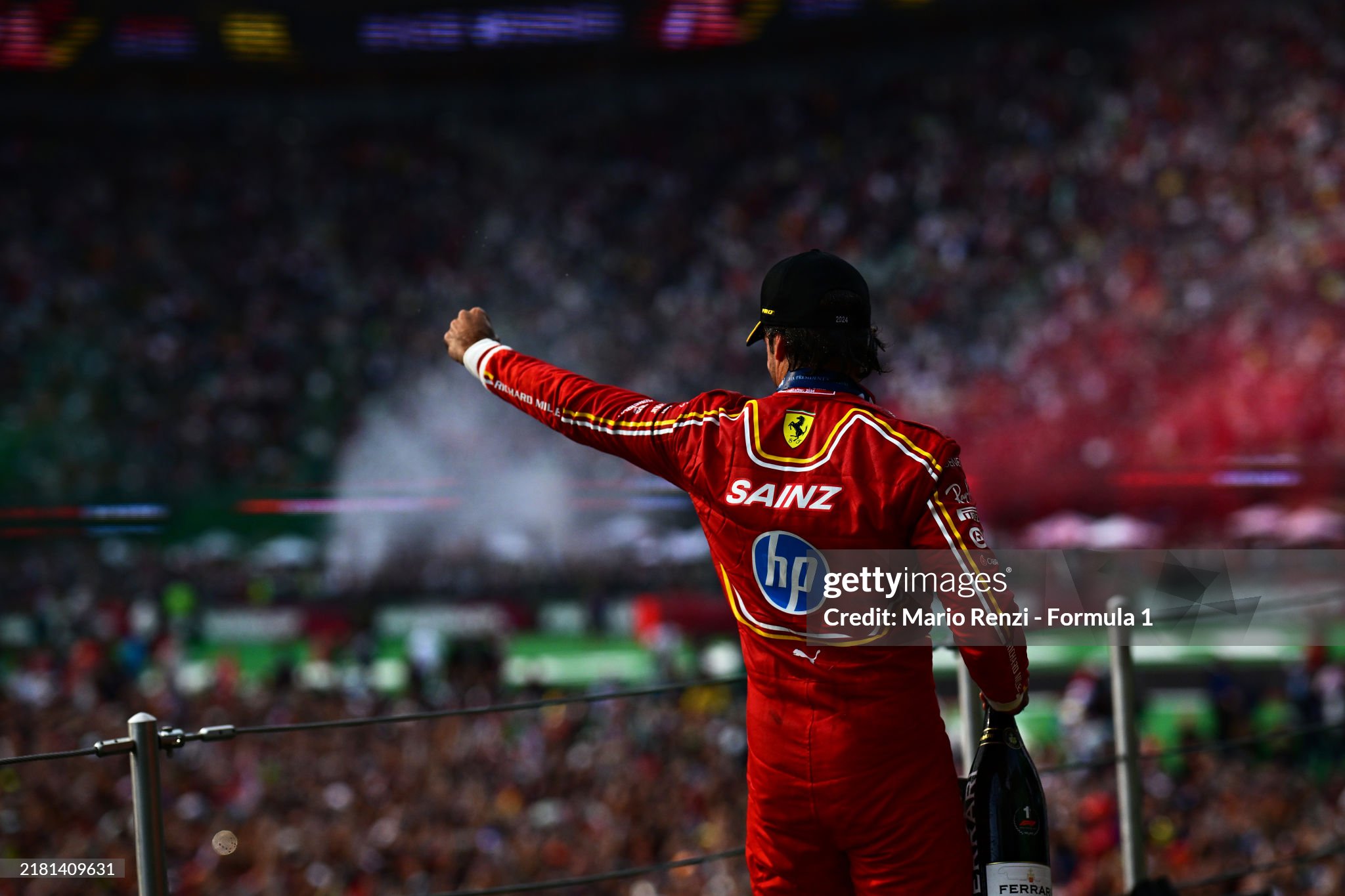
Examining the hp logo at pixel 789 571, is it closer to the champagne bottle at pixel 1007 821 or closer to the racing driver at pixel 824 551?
the racing driver at pixel 824 551

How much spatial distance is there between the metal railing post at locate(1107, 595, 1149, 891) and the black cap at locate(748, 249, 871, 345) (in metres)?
1.59

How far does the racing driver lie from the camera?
6.15 feet

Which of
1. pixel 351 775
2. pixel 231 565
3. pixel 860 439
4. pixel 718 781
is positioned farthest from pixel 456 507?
pixel 860 439

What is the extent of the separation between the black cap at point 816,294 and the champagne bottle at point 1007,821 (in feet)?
2.25

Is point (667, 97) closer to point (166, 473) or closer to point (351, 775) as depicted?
point (166, 473)

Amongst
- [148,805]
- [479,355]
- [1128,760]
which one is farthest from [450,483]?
[479,355]

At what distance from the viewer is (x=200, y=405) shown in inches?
722

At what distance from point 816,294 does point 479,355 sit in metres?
0.68

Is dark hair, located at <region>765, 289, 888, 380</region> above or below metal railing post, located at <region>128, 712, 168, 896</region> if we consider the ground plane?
above

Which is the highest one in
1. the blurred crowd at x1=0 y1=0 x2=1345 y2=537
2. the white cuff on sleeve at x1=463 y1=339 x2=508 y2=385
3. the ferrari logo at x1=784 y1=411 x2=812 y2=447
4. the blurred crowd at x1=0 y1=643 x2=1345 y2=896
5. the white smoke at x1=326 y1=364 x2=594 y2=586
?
the blurred crowd at x1=0 y1=0 x2=1345 y2=537

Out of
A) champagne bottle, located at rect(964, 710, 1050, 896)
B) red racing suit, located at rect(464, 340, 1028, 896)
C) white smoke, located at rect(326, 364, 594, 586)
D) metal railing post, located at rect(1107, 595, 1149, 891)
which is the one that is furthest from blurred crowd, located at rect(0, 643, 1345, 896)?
red racing suit, located at rect(464, 340, 1028, 896)

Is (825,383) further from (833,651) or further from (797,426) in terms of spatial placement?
(833,651)

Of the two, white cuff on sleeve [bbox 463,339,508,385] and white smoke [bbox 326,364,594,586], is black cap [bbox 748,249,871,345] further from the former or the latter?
white smoke [bbox 326,364,594,586]

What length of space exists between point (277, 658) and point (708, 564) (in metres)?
5.53
